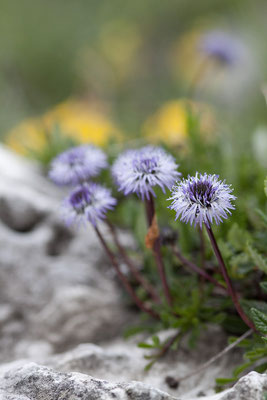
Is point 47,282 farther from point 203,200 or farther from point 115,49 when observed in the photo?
point 115,49

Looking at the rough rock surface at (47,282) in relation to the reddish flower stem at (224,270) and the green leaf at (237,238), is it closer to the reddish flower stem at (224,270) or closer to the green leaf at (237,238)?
the green leaf at (237,238)

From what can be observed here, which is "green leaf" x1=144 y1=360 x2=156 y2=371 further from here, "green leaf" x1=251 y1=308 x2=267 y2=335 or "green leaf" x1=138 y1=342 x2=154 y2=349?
"green leaf" x1=251 y1=308 x2=267 y2=335

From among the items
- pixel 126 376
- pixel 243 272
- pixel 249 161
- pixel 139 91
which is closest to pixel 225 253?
pixel 243 272

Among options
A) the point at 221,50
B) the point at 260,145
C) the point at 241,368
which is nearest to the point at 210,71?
the point at 221,50

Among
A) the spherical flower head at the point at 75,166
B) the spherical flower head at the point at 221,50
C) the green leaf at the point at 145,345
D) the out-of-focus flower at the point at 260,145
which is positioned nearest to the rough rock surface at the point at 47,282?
the green leaf at the point at 145,345

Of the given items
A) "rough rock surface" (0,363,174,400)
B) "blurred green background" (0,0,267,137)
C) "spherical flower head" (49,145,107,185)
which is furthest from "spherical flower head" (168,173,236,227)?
"blurred green background" (0,0,267,137)
